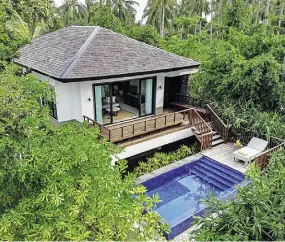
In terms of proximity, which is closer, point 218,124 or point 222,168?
point 222,168

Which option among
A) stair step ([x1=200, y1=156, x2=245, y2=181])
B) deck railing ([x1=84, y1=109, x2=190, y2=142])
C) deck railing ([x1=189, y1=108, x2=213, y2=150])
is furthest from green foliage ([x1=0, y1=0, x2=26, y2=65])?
stair step ([x1=200, y1=156, x2=245, y2=181])

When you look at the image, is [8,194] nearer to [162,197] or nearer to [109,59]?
[162,197]

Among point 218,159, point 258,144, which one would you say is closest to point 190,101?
point 218,159

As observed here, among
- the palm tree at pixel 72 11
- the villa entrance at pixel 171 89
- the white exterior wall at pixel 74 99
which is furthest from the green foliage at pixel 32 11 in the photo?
the palm tree at pixel 72 11

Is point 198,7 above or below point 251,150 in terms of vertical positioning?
above

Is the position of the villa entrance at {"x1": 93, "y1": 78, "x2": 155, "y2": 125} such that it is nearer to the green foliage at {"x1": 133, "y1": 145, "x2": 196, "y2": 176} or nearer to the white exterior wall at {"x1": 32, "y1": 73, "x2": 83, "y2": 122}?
the white exterior wall at {"x1": 32, "y1": 73, "x2": 83, "y2": 122}

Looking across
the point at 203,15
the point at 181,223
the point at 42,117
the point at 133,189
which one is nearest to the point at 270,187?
the point at 181,223

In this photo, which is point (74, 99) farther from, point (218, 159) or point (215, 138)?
point (215, 138)
